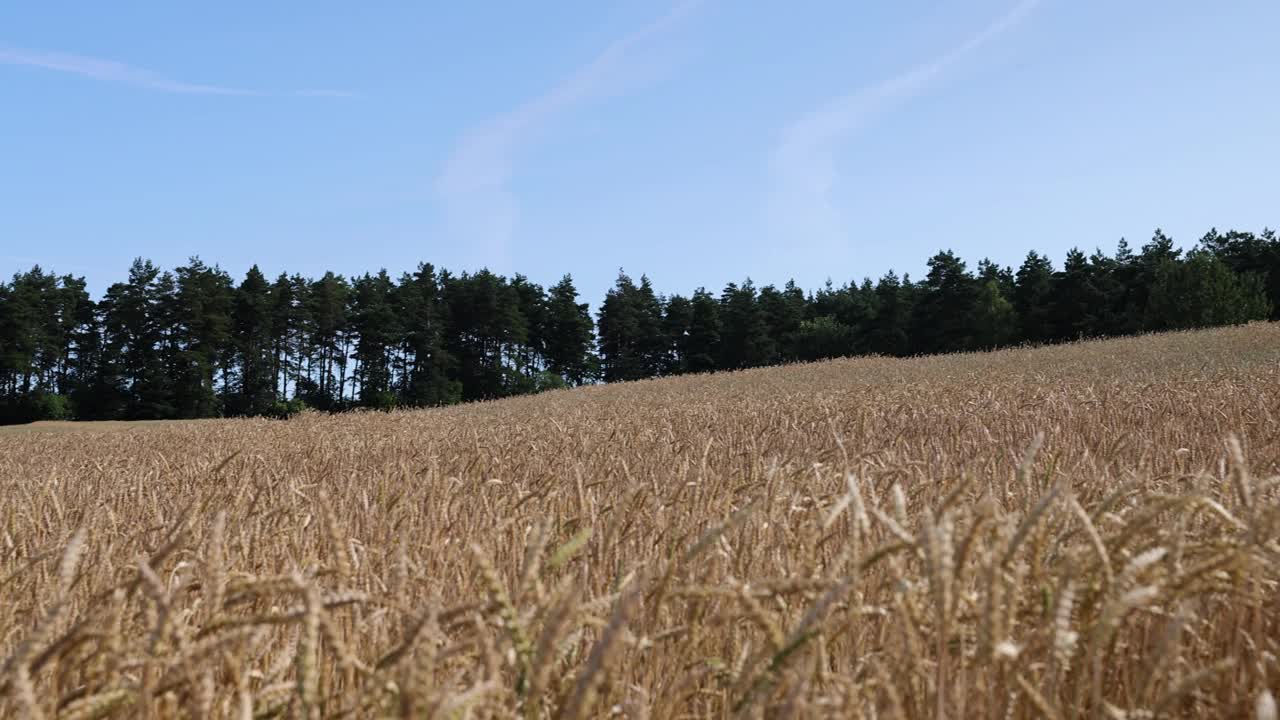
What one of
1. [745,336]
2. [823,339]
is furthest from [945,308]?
[745,336]

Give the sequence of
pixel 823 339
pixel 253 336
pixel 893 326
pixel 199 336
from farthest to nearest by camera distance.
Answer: pixel 823 339 → pixel 893 326 → pixel 253 336 → pixel 199 336

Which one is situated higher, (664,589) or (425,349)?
(425,349)

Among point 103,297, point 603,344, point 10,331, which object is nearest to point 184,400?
point 10,331

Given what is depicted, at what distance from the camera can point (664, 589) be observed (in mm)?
1324

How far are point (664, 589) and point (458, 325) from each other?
63.6 m

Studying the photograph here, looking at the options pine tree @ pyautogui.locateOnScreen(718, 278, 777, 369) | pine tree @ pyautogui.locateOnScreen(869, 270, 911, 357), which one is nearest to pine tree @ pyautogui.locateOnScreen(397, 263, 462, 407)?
pine tree @ pyautogui.locateOnScreen(718, 278, 777, 369)

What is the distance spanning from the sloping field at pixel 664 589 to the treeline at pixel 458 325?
43393mm

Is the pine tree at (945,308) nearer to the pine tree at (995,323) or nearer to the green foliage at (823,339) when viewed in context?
the pine tree at (995,323)

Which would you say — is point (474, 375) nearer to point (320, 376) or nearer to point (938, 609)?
point (320, 376)

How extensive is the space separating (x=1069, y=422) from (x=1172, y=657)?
7.05 m

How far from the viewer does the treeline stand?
4969 cm

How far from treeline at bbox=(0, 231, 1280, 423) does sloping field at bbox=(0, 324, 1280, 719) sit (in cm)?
4339

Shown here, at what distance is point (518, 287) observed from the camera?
2918 inches

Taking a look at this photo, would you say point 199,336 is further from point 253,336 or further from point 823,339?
point 823,339
